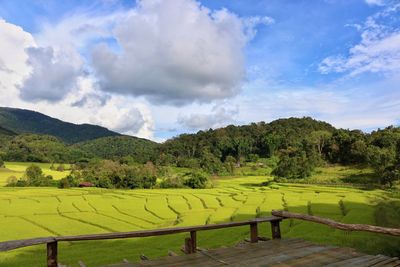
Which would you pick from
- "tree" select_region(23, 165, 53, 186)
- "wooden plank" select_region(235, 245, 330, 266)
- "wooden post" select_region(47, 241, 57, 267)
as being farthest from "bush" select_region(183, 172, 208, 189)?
"wooden post" select_region(47, 241, 57, 267)

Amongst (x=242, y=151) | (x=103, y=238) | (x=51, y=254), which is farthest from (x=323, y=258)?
(x=242, y=151)

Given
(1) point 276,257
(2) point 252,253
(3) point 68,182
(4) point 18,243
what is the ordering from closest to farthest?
(4) point 18,243
(1) point 276,257
(2) point 252,253
(3) point 68,182

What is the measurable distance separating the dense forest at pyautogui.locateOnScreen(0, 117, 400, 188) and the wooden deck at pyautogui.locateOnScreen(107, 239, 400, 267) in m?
51.4

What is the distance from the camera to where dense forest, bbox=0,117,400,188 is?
238 ft

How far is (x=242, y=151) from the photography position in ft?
411

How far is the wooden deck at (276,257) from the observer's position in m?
6.82

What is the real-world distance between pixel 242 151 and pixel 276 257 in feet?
389

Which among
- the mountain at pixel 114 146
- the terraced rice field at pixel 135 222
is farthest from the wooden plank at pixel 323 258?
the mountain at pixel 114 146

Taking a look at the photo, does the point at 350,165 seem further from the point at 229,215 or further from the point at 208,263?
the point at 208,263

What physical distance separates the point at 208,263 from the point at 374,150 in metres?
75.9

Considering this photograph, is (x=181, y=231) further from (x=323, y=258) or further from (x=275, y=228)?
(x=275, y=228)

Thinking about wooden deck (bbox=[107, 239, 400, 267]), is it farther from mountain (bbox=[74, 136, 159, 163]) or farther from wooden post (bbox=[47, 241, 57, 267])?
mountain (bbox=[74, 136, 159, 163])

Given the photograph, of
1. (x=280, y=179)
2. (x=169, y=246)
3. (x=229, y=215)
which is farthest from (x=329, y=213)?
(x=280, y=179)

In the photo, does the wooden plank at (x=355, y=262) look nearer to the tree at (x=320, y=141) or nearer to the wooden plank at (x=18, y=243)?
the wooden plank at (x=18, y=243)
